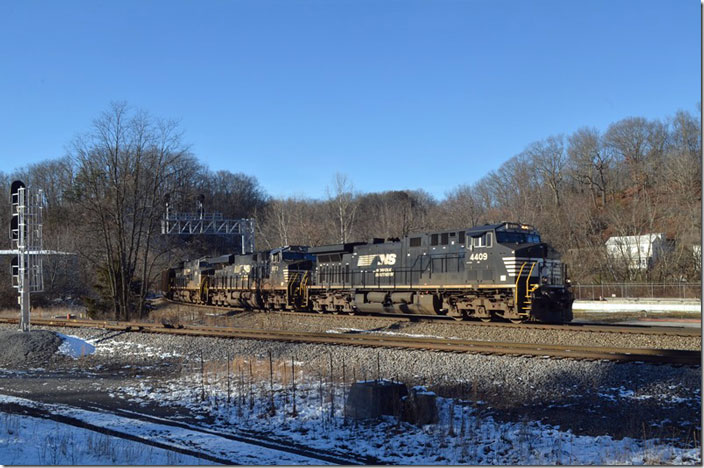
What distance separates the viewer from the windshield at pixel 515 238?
2105cm

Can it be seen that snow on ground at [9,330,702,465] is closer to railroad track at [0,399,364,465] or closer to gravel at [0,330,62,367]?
railroad track at [0,399,364,465]

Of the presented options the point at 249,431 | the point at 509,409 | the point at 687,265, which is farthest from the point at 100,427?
the point at 687,265

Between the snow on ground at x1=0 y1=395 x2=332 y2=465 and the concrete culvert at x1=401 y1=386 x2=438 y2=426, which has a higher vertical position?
the concrete culvert at x1=401 y1=386 x2=438 y2=426

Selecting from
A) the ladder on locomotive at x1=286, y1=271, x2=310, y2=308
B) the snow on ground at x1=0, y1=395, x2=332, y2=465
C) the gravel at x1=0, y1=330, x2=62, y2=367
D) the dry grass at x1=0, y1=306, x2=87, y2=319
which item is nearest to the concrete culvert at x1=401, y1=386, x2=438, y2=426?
the snow on ground at x1=0, y1=395, x2=332, y2=465

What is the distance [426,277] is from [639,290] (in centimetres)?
2201

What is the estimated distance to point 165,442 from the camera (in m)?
9.07

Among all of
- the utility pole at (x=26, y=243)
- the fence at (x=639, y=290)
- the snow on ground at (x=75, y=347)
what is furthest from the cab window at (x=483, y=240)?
the fence at (x=639, y=290)

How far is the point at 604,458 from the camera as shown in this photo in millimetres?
7855

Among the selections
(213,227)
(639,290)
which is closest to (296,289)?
(213,227)

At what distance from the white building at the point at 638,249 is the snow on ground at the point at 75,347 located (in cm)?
3700

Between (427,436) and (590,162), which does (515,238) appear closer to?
(427,436)

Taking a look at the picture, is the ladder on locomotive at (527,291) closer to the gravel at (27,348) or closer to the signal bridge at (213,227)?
the gravel at (27,348)

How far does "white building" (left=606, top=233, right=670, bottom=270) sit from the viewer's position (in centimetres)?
4362

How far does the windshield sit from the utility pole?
1716 centimetres
